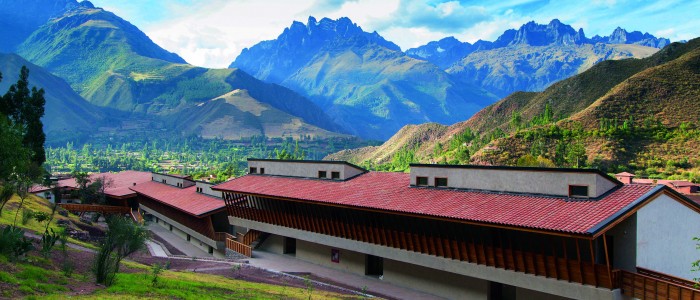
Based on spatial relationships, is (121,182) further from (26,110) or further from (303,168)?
(303,168)

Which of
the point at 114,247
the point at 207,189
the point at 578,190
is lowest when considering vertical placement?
the point at 207,189

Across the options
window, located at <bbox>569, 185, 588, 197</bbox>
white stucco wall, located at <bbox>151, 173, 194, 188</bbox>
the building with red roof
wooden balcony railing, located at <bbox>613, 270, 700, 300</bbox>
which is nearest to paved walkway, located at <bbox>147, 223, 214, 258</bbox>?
white stucco wall, located at <bbox>151, 173, 194, 188</bbox>

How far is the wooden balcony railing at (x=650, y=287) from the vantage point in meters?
20.5

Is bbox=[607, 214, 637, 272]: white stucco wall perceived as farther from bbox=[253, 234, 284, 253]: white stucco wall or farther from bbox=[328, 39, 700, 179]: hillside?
bbox=[328, 39, 700, 179]: hillside

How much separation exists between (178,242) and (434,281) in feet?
111

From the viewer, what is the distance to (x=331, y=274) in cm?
3631

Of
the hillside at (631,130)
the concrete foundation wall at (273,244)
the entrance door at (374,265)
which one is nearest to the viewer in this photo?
the entrance door at (374,265)

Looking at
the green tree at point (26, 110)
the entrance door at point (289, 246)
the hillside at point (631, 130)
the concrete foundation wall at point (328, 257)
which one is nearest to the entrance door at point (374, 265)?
the concrete foundation wall at point (328, 257)

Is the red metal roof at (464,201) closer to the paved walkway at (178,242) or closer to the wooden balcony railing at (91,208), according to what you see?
the paved walkway at (178,242)

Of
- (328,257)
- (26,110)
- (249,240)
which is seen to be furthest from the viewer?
(26,110)

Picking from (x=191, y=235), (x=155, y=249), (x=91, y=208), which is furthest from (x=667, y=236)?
(x=91, y=208)

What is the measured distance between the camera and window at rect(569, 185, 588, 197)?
1016 inches

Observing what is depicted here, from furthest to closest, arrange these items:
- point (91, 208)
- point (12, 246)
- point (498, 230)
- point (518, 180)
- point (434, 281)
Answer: point (91, 208)
point (434, 281)
point (518, 180)
point (498, 230)
point (12, 246)

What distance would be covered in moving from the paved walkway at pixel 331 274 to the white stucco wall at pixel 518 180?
675 cm
